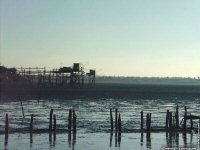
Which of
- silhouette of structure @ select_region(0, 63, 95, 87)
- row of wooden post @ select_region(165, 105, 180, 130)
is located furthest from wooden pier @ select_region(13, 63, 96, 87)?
row of wooden post @ select_region(165, 105, 180, 130)

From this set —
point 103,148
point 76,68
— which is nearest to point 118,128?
point 103,148

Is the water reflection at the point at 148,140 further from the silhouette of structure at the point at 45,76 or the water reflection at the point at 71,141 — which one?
the silhouette of structure at the point at 45,76

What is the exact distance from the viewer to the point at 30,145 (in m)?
35.0

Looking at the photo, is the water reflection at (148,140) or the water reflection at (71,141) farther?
the water reflection at (148,140)

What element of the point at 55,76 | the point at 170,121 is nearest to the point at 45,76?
the point at 55,76

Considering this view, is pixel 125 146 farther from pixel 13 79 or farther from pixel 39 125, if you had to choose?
pixel 13 79

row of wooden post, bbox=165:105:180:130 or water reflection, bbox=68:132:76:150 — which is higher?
row of wooden post, bbox=165:105:180:130

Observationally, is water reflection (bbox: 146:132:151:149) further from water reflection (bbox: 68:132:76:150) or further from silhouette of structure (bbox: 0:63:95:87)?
silhouette of structure (bbox: 0:63:95:87)

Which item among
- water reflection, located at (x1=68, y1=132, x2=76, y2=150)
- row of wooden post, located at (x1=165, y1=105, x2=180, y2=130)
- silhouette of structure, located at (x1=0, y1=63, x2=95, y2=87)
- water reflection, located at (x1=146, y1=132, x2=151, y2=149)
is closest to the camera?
water reflection, located at (x1=68, y1=132, x2=76, y2=150)

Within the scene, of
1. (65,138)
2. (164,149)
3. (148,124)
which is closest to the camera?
(164,149)

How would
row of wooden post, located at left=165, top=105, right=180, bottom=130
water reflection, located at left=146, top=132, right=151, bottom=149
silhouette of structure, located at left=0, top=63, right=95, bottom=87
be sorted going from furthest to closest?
silhouette of structure, located at left=0, top=63, right=95, bottom=87, row of wooden post, located at left=165, top=105, right=180, bottom=130, water reflection, located at left=146, top=132, right=151, bottom=149

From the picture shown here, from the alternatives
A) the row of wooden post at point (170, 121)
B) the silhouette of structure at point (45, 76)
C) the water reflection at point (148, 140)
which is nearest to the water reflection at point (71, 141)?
the water reflection at point (148, 140)

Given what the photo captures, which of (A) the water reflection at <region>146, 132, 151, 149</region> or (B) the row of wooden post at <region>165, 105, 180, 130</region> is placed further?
(B) the row of wooden post at <region>165, 105, 180, 130</region>

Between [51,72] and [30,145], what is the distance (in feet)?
260
